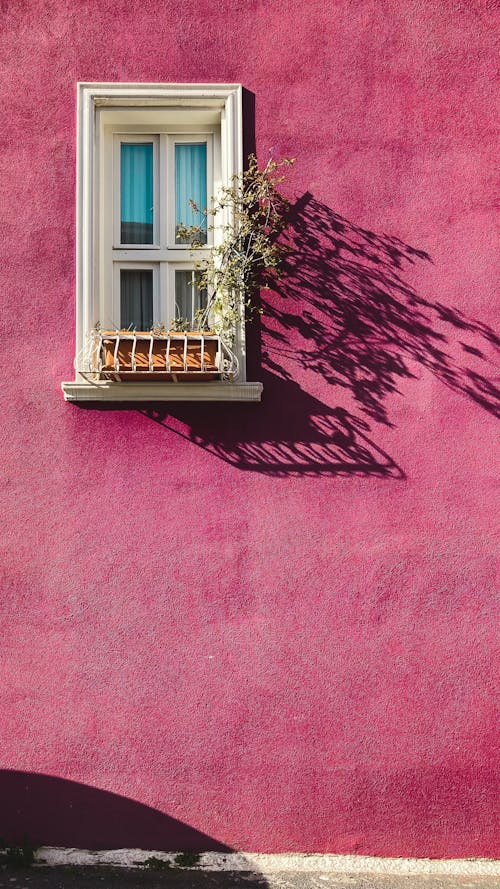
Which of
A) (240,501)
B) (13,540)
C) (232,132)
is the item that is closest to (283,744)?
(240,501)

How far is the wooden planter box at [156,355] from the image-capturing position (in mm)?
4758

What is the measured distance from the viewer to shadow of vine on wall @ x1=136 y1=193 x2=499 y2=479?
16.5ft

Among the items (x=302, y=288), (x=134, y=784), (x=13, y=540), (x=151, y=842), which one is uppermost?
(x=302, y=288)

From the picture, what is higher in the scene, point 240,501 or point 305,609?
point 240,501

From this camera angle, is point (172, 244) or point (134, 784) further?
point (172, 244)

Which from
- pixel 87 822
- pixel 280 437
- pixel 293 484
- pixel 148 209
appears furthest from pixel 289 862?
pixel 148 209

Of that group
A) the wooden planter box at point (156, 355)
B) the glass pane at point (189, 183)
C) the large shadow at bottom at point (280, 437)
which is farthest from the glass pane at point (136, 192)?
the large shadow at bottom at point (280, 437)

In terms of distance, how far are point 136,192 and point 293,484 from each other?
214cm

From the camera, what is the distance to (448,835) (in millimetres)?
4848

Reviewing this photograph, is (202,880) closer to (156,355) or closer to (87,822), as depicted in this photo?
(87,822)

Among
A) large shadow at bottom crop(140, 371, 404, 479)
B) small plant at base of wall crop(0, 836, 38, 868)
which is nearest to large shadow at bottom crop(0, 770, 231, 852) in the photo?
small plant at base of wall crop(0, 836, 38, 868)

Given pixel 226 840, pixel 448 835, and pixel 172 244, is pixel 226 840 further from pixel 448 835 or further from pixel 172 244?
pixel 172 244

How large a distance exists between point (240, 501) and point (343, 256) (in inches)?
64.3

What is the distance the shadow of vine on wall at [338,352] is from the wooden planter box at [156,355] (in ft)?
1.01
